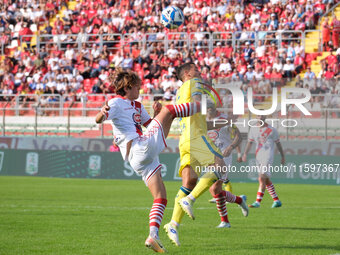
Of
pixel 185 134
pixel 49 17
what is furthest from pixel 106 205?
pixel 49 17

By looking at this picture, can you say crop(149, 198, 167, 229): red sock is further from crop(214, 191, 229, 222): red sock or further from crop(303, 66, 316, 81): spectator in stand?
crop(303, 66, 316, 81): spectator in stand

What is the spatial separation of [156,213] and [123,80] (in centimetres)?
162

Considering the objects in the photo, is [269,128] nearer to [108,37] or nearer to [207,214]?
[207,214]

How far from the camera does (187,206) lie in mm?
8828

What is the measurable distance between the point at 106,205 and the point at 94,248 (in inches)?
256

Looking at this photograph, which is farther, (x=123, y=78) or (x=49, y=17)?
(x=49, y=17)

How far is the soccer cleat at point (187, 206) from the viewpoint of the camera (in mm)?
8781

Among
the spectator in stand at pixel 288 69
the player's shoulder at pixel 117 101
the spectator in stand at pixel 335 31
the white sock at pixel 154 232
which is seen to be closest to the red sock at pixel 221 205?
the white sock at pixel 154 232

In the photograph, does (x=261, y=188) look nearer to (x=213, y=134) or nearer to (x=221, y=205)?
(x=213, y=134)

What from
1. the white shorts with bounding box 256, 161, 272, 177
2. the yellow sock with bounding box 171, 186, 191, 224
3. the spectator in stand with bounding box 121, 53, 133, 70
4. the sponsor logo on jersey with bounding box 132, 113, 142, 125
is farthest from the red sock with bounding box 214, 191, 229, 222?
the spectator in stand with bounding box 121, 53, 133, 70

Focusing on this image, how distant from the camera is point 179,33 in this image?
3030cm

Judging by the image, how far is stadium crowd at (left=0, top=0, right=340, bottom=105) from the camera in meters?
26.7

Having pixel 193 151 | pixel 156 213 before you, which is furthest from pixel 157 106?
pixel 193 151

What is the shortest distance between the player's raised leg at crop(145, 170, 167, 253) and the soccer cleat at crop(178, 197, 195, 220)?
80 centimetres
